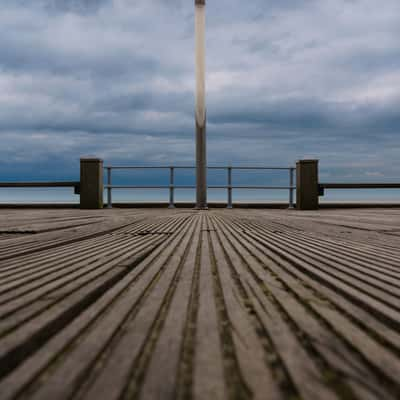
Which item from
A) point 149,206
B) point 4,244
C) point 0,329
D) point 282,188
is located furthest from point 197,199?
point 0,329

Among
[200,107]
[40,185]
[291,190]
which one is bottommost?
[291,190]

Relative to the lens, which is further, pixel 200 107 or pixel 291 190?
pixel 291 190

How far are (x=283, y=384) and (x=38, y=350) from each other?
29 centimetres

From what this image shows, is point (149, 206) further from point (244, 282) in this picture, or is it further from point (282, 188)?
point (244, 282)

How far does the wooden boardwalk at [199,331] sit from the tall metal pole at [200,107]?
557 cm

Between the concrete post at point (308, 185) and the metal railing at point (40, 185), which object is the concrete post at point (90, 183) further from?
Result: the concrete post at point (308, 185)

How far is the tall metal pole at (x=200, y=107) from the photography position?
6.27m

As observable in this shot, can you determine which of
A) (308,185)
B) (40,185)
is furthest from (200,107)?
(40,185)

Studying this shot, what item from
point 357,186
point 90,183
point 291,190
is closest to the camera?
point 90,183

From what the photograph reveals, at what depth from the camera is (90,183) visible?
6.63 meters

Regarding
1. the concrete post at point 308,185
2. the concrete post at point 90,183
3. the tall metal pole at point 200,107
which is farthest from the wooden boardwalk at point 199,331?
the concrete post at point 308,185

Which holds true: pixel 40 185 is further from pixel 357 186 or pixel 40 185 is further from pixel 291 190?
pixel 357 186

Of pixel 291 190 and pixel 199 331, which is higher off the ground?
Answer: pixel 291 190

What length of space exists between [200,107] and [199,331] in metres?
6.22
